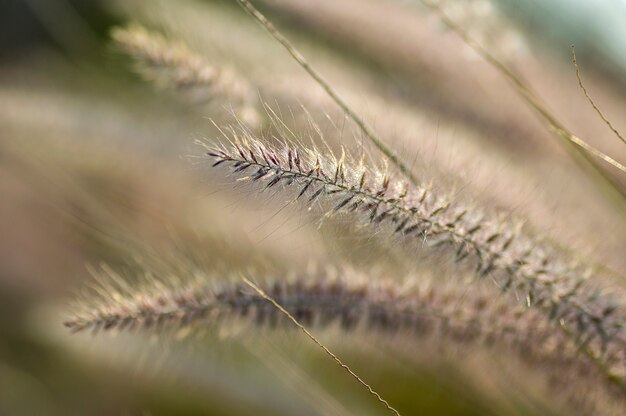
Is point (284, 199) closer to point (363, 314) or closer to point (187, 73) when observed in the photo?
point (363, 314)

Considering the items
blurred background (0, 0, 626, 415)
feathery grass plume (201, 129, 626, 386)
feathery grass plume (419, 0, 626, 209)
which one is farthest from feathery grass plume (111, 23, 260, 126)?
feathery grass plume (201, 129, 626, 386)

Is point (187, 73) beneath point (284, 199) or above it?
above

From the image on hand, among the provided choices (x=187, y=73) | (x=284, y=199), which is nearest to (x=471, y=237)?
(x=284, y=199)

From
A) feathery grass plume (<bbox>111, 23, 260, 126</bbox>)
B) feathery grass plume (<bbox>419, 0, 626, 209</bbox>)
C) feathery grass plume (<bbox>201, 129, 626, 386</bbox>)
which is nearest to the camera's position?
feathery grass plume (<bbox>201, 129, 626, 386</bbox>)

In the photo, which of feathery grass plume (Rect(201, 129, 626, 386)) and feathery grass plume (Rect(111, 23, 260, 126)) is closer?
feathery grass plume (Rect(201, 129, 626, 386))

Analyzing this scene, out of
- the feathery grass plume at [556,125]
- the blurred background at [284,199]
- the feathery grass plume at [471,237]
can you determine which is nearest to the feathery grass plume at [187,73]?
the blurred background at [284,199]

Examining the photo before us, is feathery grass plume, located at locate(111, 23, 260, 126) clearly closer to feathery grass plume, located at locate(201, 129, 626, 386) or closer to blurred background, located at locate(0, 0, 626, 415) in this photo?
blurred background, located at locate(0, 0, 626, 415)

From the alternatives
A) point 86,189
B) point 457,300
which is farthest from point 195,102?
point 457,300

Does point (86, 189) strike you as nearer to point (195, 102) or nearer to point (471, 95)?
point (195, 102)
